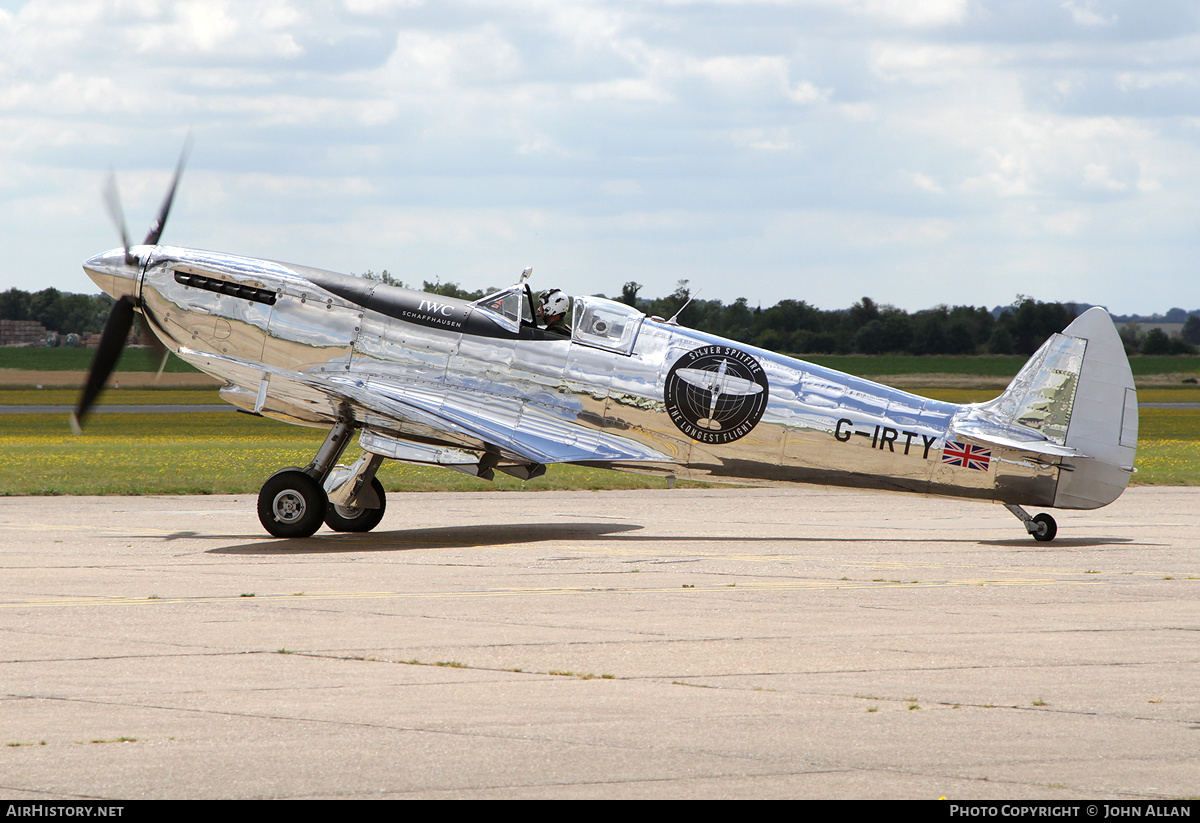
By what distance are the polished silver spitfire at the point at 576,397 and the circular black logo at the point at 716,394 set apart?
18 millimetres

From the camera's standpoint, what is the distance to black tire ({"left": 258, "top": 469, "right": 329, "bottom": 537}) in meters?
15.4

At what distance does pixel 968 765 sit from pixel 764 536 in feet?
35.6

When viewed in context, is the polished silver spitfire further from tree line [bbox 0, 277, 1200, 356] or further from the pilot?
tree line [bbox 0, 277, 1200, 356]

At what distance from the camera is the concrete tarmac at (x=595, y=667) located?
5766mm

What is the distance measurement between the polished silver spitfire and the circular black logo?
18mm

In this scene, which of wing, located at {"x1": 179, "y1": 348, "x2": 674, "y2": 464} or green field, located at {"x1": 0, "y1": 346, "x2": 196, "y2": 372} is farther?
green field, located at {"x1": 0, "y1": 346, "x2": 196, "y2": 372}

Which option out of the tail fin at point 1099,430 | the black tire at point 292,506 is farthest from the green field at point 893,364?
the black tire at point 292,506

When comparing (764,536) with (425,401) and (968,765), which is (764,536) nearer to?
(425,401)

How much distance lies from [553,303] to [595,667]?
26.9 ft

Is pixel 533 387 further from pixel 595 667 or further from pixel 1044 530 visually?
pixel 595 667

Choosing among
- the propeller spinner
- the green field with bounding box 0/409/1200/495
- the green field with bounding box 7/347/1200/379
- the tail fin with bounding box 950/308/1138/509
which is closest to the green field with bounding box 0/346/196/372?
the green field with bounding box 7/347/1200/379

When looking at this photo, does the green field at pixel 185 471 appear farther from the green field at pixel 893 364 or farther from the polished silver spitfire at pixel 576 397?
the green field at pixel 893 364

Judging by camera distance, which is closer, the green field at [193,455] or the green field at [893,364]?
→ the green field at [193,455]

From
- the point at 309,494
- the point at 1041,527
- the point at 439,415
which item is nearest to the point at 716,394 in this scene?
the point at 439,415
